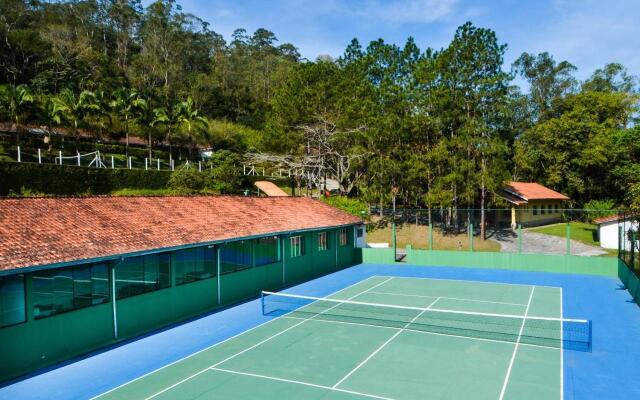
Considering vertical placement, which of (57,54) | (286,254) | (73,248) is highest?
(57,54)

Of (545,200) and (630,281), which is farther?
(545,200)

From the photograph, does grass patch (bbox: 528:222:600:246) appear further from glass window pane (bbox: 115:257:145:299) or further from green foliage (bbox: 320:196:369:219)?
glass window pane (bbox: 115:257:145:299)

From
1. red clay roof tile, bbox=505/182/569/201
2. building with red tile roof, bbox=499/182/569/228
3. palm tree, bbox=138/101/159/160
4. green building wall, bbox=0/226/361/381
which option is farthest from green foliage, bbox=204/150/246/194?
red clay roof tile, bbox=505/182/569/201

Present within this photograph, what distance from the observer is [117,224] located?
15586mm

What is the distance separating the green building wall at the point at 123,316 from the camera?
38.4 ft

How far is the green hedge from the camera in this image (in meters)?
29.7

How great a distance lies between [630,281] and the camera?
2030 centimetres

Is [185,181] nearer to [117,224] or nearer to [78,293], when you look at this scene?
[117,224]

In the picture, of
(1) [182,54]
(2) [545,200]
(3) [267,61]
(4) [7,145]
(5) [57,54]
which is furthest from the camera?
(3) [267,61]

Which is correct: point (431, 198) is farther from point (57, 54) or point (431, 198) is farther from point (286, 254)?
point (57, 54)

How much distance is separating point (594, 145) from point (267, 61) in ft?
202

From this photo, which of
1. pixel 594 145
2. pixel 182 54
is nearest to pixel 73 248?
pixel 594 145

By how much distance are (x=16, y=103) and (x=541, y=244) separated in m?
40.1

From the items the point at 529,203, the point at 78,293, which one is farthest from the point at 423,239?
the point at 78,293
